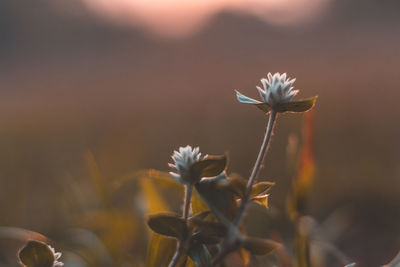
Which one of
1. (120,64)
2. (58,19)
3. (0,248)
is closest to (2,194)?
(0,248)

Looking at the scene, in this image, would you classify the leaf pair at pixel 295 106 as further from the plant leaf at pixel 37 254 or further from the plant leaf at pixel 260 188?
the plant leaf at pixel 37 254

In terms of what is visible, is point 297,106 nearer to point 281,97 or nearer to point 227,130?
point 281,97

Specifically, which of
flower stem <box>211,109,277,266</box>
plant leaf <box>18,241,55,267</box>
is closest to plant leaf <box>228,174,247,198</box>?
flower stem <box>211,109,277,266</box>

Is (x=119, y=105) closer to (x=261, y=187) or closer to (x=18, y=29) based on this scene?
(x=261, y=187)

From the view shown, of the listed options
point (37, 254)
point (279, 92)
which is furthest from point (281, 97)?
point (37, 254)

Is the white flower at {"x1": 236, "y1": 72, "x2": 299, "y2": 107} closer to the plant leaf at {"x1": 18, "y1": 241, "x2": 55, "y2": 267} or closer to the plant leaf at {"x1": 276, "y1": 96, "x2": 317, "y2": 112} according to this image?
the plant leaf at {"x1": 276, "y1": 96, "x2": 317, "y2": 112}

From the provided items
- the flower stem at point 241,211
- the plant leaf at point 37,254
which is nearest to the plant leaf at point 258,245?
the flower stem at point 241,211

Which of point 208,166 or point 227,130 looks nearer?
point 208,166
